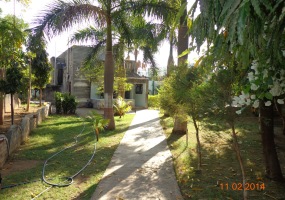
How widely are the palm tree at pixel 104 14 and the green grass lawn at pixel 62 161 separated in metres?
2.46

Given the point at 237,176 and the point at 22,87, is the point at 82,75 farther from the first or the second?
the point at 237,176

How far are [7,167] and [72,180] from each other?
2133mm

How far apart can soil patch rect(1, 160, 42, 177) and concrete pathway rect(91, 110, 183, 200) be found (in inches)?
79.8

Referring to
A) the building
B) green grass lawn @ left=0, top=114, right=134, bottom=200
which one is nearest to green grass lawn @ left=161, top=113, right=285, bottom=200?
green grass lawn @ left=0, top=114, right=134, bottom=200

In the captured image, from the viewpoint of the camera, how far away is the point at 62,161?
731cm

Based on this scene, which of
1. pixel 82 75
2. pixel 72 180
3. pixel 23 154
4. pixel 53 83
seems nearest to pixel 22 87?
pixel 23 154

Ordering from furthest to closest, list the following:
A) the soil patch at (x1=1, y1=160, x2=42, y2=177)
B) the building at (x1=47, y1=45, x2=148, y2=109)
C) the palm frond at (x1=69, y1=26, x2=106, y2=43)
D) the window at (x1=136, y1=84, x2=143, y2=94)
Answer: the window at (x1=136, y1=84, x2=143, y2=94) → the building at (x1=47, y1=45, x2=148, y2=109) → the palm frond at (x1=69, y1=26, x2=106, y2=43) → the soil patch at (x1=1, y1=160, x2=42, y2=177)

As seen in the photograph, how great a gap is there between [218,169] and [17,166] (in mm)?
4993

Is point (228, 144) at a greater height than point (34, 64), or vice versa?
point (34, 64)

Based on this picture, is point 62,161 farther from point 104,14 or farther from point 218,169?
point 104,14

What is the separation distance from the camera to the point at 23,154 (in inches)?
315

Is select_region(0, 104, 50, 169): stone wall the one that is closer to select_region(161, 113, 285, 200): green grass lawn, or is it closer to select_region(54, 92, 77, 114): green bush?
select_region(161, 113, 285, 200): green grass lawn

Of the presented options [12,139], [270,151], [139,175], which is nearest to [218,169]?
[270,151]

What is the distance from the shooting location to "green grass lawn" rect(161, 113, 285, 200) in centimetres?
507
